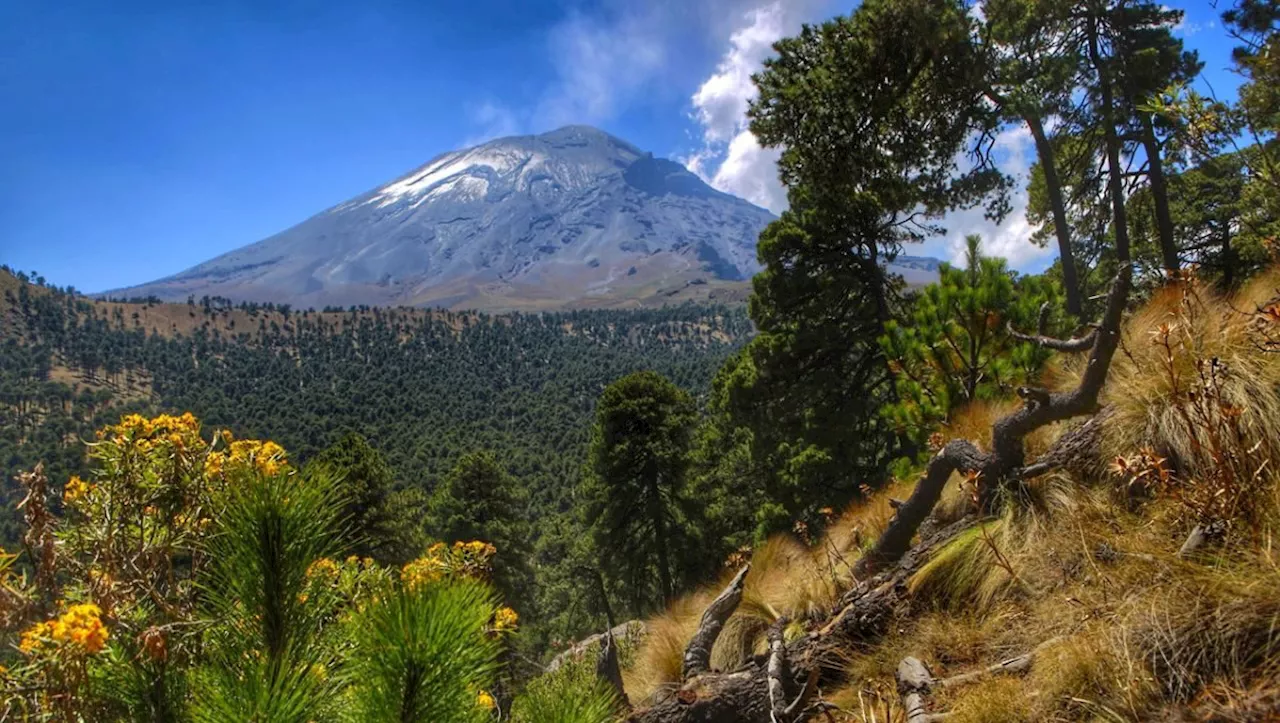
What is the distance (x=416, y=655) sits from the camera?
143cm

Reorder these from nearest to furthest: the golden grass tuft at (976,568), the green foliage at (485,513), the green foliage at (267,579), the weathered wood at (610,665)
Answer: the green foliage at (267,579)
the golden grass tuft at (976,568)
the weathered wood at (610,665)
the green foliage at (485,513)

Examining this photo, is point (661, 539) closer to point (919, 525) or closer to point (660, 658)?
point (660, 658)

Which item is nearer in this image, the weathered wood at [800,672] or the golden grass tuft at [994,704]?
the golden grass tuft at [994,704]

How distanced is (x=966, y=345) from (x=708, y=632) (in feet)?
12.7

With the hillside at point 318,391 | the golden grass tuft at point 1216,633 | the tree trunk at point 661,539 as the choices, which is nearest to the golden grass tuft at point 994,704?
the golden grass tuft at point 1216,633

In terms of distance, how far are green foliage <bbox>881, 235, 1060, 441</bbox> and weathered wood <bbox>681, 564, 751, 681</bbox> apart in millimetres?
2786

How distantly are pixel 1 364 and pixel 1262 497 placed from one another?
22319cm

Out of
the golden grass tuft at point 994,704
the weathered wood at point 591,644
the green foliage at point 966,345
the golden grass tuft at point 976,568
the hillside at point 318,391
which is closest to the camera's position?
the golden grass tuft at point 994,704

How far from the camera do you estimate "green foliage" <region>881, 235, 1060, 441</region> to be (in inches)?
222

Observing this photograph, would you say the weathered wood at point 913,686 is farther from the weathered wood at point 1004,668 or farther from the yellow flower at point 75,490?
the yellow flower at point 75,490

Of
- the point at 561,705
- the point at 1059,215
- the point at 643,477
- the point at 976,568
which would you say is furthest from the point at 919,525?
the point at 643,477

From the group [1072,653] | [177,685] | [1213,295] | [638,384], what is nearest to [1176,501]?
[1072,653]

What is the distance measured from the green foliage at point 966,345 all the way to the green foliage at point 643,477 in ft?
Answer: 46.4

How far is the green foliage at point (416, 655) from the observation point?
144cm
